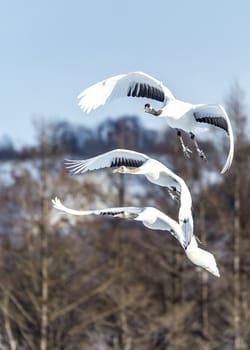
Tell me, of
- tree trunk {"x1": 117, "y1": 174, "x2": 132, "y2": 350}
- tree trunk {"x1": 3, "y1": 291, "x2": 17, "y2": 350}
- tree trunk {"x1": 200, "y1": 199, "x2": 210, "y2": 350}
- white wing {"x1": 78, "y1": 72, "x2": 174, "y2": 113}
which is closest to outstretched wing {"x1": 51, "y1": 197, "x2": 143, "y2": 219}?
white wing {"x1": 78, "y1": 72, "x2": 174, "y2": 113}

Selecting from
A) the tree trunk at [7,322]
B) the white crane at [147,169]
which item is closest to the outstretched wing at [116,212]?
the white crane at [147,169]

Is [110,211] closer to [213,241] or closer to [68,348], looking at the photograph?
[68,348]

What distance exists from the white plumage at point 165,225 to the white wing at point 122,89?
0.75 meters

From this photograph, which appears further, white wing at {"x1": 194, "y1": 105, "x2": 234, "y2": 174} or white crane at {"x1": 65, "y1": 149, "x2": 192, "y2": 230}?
white wing at {"x1": 194, "y1": 105, "x2": 234, "y2": 174}

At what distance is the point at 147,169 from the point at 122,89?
0.96 m

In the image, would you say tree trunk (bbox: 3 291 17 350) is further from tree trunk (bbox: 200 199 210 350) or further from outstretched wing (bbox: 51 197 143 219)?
outstretched wing (bbox: 51 197 143 219)

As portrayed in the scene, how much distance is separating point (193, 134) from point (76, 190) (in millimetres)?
12099

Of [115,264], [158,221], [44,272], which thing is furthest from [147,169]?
[115,264]

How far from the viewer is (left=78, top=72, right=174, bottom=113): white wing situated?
4340 millimetres

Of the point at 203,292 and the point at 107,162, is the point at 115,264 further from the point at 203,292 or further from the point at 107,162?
the point at 107,162

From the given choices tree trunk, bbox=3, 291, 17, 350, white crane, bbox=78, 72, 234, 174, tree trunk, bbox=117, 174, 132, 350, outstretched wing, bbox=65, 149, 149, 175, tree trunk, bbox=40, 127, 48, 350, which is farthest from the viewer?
tree trunk, bbox=117, 174, 132, 350

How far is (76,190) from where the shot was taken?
16.2 m

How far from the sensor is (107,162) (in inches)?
169

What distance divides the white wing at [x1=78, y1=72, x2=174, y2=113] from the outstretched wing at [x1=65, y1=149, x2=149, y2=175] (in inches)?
9.0
